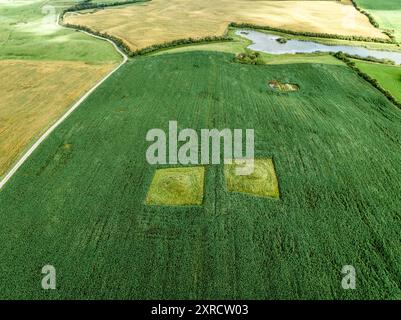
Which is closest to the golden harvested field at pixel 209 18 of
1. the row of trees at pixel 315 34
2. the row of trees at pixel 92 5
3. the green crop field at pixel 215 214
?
the row of trees at pixel 315 34

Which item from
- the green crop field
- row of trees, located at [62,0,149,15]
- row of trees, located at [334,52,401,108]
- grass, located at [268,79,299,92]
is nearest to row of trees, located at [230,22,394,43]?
row of trees, located at [334,52,401,108]

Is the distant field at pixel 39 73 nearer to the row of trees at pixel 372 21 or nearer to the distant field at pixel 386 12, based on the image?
the row of trees at pixel 372 21

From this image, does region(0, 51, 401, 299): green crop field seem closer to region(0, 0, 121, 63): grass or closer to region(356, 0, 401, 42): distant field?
region(0, 0, 121, 63): grass

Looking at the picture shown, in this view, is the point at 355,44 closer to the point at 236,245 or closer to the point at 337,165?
the point at 337,165

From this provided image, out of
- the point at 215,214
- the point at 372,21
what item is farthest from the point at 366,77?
the point at 372,21

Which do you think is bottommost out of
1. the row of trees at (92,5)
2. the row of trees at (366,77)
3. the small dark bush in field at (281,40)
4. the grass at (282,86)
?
the grass at (282,86)
